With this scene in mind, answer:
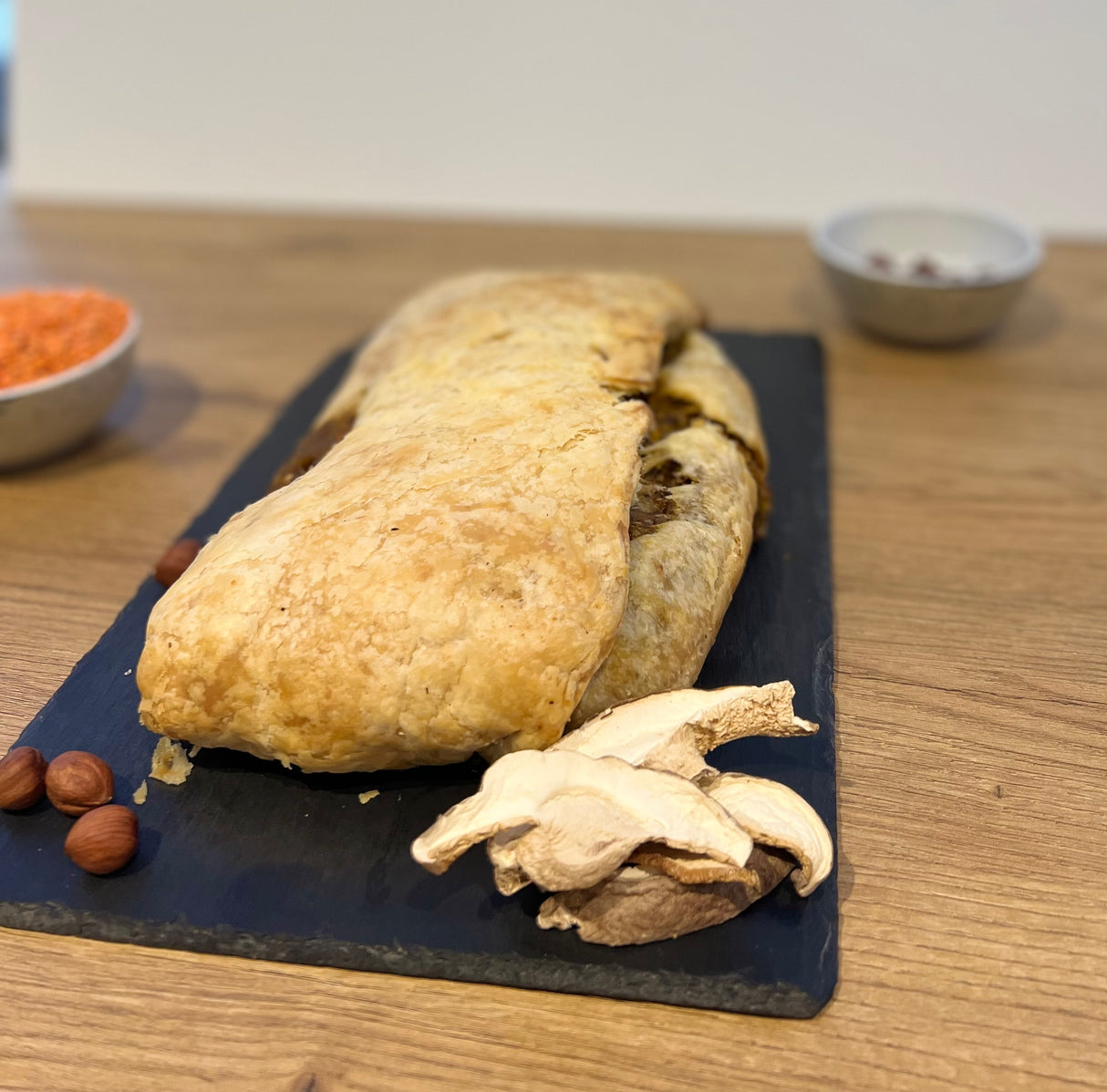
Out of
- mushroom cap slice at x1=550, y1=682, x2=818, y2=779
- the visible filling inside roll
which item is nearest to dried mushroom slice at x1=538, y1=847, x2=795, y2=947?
mushroom cap slice at x1=550, y1=682, x2=818, y2=779

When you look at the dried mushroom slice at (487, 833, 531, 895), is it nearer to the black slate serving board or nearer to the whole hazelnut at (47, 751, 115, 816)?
the black slate serving board

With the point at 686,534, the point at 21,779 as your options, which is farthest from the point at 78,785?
the point at 686,534

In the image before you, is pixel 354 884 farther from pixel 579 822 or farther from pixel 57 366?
pixel 57 366

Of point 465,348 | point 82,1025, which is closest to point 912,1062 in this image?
point 82,1025

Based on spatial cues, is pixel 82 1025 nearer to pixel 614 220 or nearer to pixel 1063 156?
pixel 614 220

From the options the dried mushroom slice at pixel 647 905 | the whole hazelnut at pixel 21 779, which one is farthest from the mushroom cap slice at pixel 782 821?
the whole hazelnut at pixel 21 779

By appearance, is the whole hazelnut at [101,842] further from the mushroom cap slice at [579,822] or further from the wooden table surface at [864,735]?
the mushroom cap slice at [579,822]
